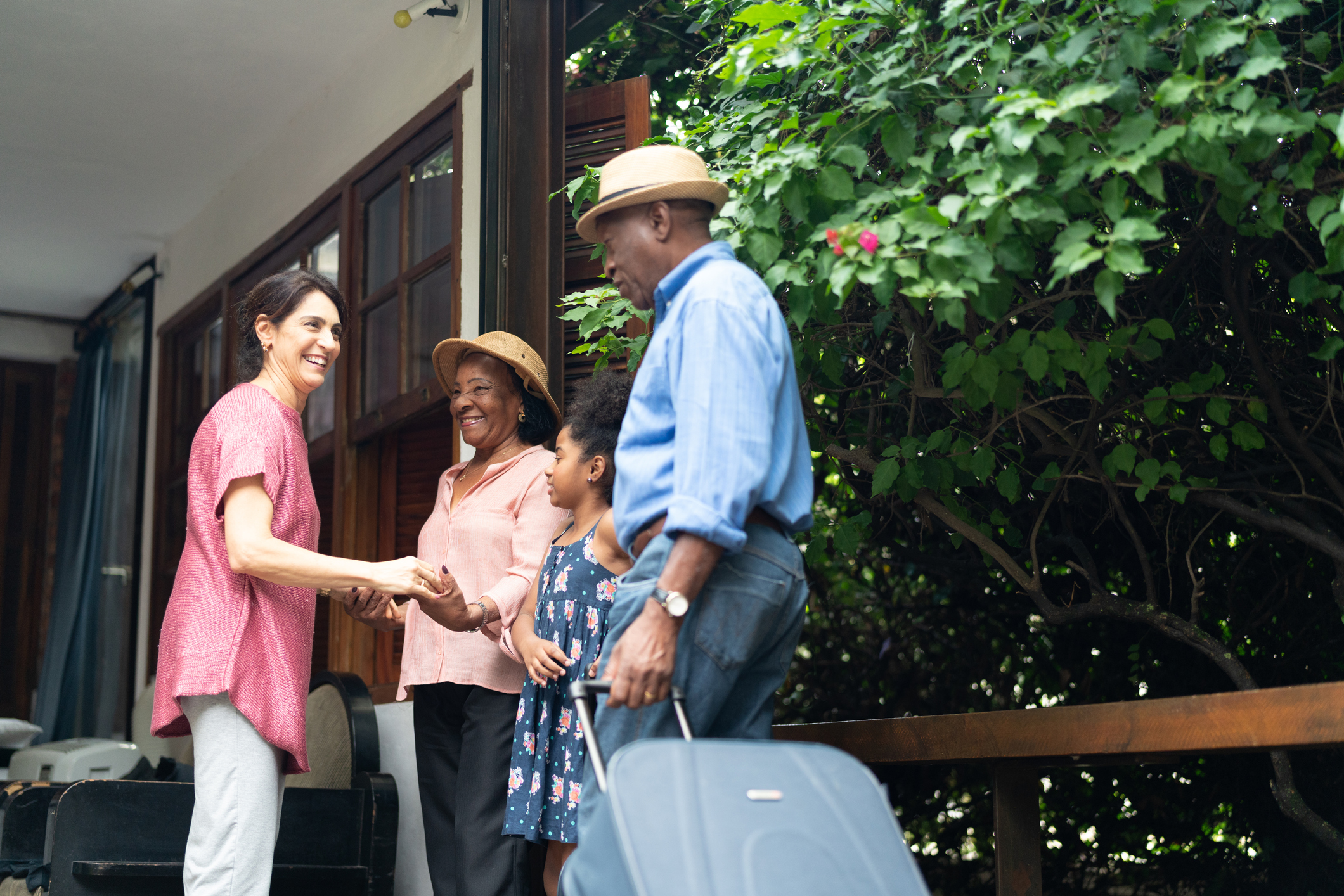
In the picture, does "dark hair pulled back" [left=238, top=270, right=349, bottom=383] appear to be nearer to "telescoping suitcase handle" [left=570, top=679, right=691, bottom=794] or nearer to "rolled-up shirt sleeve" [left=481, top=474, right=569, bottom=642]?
"rolled-up shirt sleeve" [left=481, top=474, right=569, bottom=642]

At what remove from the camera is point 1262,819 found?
3.81 meters

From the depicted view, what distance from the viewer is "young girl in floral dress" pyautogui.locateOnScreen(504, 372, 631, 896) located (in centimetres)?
252

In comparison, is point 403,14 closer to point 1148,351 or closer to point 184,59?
point 184,59

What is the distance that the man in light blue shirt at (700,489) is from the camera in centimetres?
175

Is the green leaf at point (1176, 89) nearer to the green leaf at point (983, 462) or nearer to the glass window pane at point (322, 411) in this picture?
the green leaf at point (983, 462)

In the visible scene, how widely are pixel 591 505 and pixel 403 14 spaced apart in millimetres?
2295

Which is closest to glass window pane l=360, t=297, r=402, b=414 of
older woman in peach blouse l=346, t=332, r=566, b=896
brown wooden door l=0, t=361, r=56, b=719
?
older woman in peach blouse l=346, t=332, r=566, b=896

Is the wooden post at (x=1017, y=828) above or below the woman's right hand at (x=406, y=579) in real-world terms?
below

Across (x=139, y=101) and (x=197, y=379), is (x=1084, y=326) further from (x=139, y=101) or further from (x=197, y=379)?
(x=197, y=379)

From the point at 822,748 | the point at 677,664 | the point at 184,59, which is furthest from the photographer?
the point at 184,59

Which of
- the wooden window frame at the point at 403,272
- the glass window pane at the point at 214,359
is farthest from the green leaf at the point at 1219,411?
the glass window pane at the point at 214,359

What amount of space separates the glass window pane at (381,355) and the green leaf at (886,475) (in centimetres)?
209

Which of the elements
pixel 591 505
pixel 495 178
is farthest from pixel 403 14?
pixel 591 505

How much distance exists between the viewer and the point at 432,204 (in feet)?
14.1
